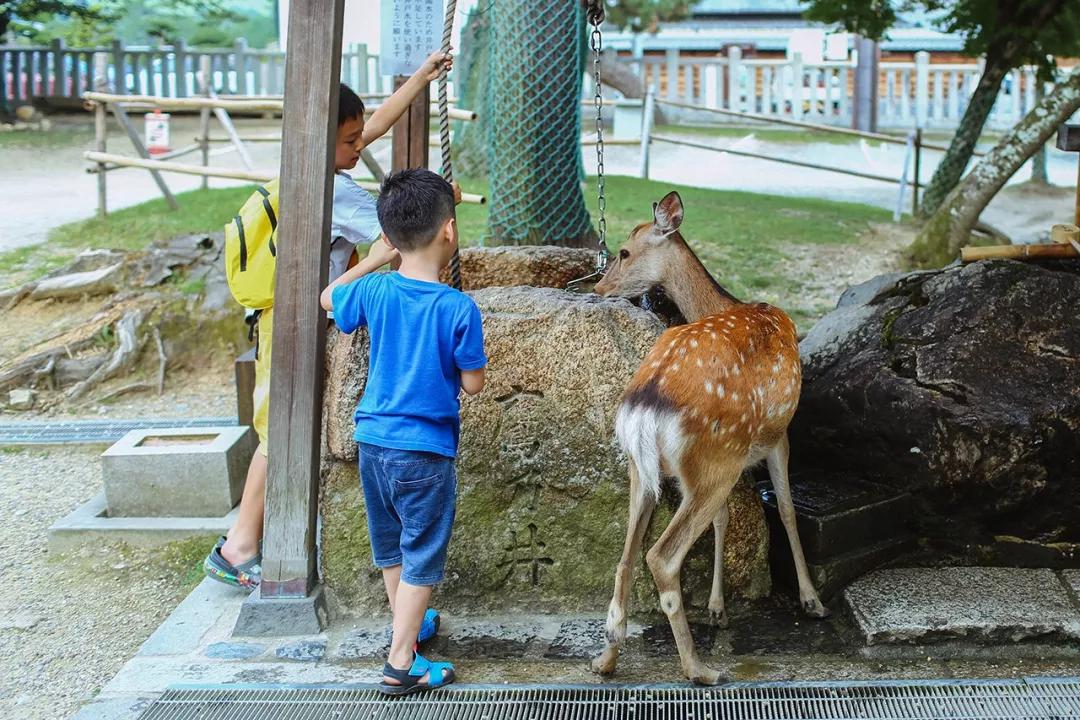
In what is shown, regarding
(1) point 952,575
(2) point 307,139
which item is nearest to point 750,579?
(1) point 952,575

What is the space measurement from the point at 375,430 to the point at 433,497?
274 mm

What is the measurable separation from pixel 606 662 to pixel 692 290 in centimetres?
157

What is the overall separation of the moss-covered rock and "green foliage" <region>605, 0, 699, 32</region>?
15240 mm

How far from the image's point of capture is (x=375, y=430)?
136 inches

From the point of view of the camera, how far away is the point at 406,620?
355 cm

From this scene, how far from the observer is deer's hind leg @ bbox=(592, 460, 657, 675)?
12.0 feet

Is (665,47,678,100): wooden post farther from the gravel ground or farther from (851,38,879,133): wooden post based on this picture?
the gravel ground

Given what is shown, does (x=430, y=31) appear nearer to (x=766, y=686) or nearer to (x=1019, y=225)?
(x=766, y=686)

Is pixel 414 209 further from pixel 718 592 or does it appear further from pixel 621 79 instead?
pixel 621 79

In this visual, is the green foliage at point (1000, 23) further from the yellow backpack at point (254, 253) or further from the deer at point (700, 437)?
the yellow backpack at point (254, 253)

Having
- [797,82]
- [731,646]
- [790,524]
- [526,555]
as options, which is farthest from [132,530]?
[797,82]

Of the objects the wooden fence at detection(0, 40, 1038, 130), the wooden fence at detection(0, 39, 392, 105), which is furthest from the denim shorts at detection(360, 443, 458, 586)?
the wooden fence at detection(0, 39, 392, 105)

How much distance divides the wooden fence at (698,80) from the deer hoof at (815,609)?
16501mm

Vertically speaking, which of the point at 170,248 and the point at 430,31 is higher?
the point at 430,31
